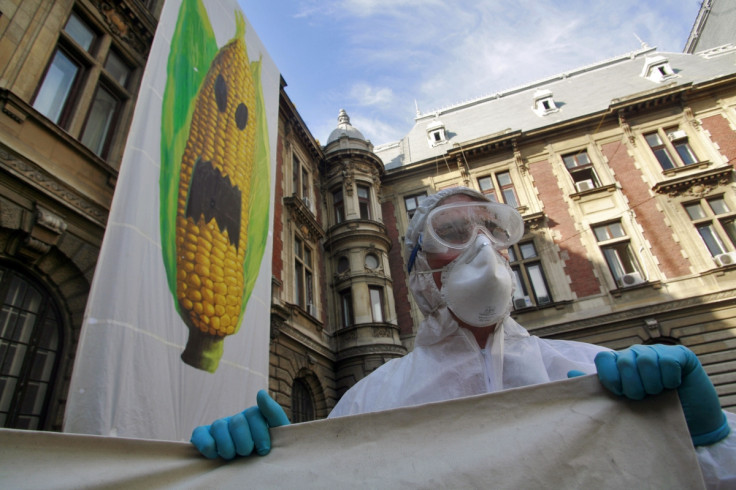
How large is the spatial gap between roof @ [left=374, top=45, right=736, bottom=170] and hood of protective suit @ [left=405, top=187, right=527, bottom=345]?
53.4 feet

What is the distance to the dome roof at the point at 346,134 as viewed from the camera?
18.5 meters

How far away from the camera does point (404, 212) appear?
18.5 metres

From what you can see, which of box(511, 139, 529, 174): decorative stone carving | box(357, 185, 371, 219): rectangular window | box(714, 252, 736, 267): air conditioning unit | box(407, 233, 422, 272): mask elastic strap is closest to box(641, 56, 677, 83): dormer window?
box(511, 139, 529, 174): decorative stone carving

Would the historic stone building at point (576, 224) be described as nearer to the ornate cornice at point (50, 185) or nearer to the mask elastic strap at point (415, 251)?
the ornate cornice at point (50, 185)

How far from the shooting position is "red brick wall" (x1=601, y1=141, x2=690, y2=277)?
45.2 feet

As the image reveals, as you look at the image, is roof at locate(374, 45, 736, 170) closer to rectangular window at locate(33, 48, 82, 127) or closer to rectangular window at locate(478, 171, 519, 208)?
rectangular window at locate(478, 171, 519, 208)

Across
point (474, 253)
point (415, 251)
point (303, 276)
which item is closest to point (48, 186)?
point (415, 251)

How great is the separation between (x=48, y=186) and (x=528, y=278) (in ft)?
49.4

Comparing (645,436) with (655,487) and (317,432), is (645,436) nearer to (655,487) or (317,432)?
(655,487)

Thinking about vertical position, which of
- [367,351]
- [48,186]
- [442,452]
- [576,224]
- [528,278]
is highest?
[576,224]

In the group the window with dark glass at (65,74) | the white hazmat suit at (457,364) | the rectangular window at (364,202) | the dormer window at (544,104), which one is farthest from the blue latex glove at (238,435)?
the dormer window at (544,104)

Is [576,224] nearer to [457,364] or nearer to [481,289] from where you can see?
[481,289]

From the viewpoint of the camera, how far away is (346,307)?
49.8 feet

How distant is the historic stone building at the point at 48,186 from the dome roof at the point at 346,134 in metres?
11.9
